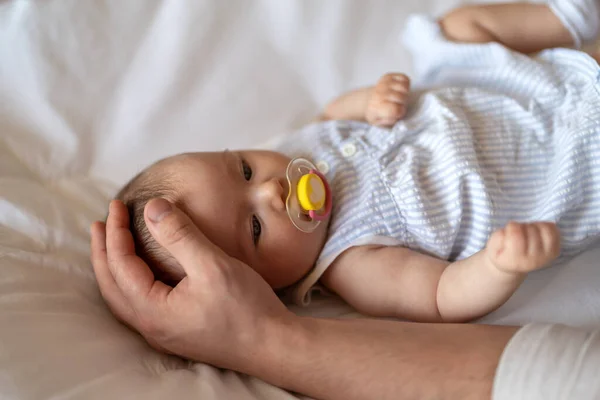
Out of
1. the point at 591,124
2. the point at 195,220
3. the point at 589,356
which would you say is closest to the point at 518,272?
the point at 589,356

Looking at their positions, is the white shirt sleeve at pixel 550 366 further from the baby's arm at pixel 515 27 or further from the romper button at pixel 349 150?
the baby's arm at pixel 515 27

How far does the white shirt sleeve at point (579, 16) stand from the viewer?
1304 mm

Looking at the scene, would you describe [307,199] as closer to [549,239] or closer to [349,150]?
[349,150]

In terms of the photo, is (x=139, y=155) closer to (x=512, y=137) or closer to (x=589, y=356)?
(x=512, y=137)

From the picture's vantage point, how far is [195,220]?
3.22 feet

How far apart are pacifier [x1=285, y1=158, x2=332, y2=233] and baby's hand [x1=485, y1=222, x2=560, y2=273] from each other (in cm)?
36

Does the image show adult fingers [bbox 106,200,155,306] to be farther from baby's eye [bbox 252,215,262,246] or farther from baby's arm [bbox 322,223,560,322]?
baby's arm [bbox 322,223,560,322]

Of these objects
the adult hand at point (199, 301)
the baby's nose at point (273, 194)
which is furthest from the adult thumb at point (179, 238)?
the baby's nose at point (273, 194)

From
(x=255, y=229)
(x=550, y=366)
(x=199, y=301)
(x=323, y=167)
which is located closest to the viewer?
(x=550, y=366)

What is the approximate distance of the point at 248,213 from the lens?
1045 millimetres

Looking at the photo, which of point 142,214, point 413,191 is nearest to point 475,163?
point 413,191

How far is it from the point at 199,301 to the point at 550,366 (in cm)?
47

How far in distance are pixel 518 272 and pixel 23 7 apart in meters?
1.27

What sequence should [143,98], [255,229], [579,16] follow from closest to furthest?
[255,229] → [579,16] → [143,98]
